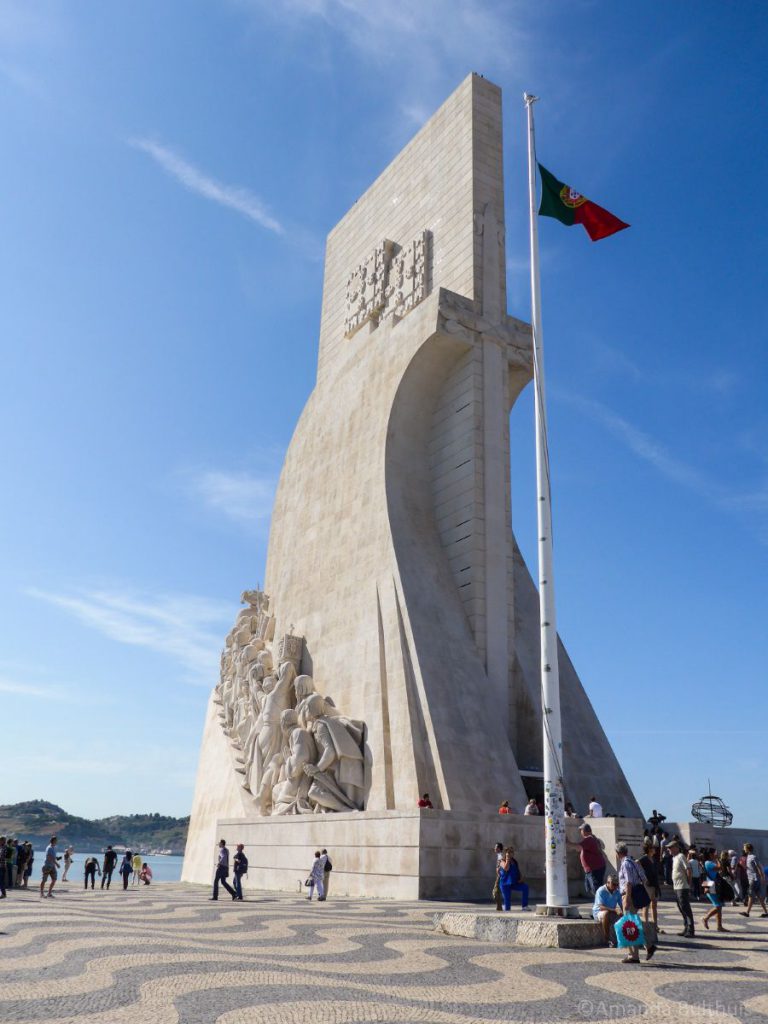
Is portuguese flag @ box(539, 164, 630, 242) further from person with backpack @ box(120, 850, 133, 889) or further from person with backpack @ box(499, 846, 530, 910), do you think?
person with backpack @ box(120, 850, 133, 889)

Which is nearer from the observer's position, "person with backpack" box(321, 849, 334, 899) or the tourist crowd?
"person with backpack" box(321, 849, 334, 899)

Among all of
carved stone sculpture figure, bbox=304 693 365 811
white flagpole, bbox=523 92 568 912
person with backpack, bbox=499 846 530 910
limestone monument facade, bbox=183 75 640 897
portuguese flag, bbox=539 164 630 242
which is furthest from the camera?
carved stone sculpture figure, bbox=304 693 365 811

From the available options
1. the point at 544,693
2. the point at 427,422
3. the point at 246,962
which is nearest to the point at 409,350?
the point at 427,422

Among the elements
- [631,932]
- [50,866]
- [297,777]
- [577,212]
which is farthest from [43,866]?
[577,212]

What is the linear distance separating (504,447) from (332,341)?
7.12 meters

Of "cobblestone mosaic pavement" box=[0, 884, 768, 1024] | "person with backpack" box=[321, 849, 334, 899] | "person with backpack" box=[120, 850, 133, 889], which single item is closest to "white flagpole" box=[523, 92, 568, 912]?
"cobblestone mosaic pavement" box=[0, 884, 768, 1024]

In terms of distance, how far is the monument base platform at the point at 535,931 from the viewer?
271 inches

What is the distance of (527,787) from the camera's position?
14852mm

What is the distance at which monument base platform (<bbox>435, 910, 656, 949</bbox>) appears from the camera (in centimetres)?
689

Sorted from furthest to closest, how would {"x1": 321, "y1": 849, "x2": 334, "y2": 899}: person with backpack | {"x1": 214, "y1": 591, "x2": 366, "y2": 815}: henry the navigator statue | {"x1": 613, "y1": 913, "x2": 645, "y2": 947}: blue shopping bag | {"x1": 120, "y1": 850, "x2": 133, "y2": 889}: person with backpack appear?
{"x1": 120, "y1": 850, "x2": 133, "y2": 889}: person with backpack, {"x1": 214, "y1": 591, "x2": 366, "y2": 815}: henry the navigator statue, {"x1": 321, "y1": 849, "x2": 334, "y2": 899}: person with backpack, {"x1": 613, "y1": 913, "x2": 645, "y2": 947}: blue shopping bag

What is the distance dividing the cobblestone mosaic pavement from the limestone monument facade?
4336 millimetres

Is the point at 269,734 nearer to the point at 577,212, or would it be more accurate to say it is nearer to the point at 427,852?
the point at 427,852

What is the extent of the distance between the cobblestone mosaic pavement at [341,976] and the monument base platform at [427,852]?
8.55 ft

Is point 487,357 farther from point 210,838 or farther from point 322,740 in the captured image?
point 210,838
